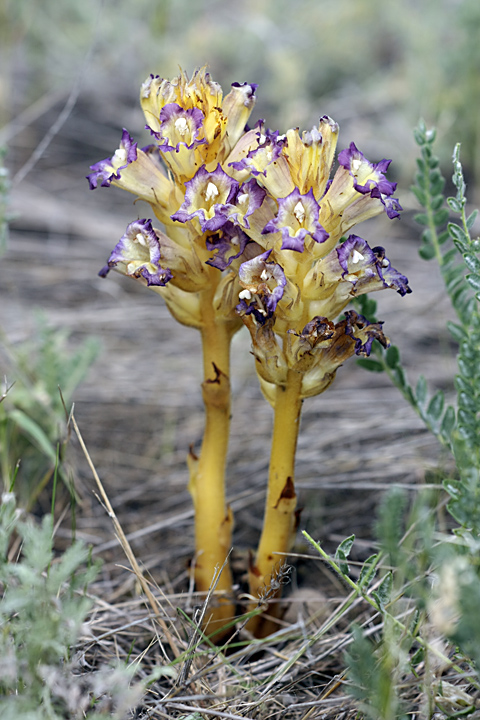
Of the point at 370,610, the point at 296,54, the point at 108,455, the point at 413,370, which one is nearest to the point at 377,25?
the point at 296,54

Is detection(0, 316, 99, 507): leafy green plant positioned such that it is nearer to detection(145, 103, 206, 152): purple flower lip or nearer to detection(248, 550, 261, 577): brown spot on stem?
detection(248, 550, 261, 577): brown spot on stem

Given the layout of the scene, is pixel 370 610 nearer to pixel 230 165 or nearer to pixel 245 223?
pixel 245 223

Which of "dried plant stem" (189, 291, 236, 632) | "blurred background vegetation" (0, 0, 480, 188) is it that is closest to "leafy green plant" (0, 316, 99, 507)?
"dried plant stem" (189, 291, 236, 632)

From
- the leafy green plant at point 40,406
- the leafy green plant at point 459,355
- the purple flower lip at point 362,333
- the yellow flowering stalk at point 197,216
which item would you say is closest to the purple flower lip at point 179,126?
the yellow flowering stalk at point 197,216

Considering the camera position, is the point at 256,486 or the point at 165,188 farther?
the point at 256,486

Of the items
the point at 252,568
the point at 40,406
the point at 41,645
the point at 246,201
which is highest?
the point at 246,201

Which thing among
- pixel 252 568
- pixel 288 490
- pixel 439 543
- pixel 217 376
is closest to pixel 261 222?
pixel 217 376

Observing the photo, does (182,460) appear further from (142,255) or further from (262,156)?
(262,156)
